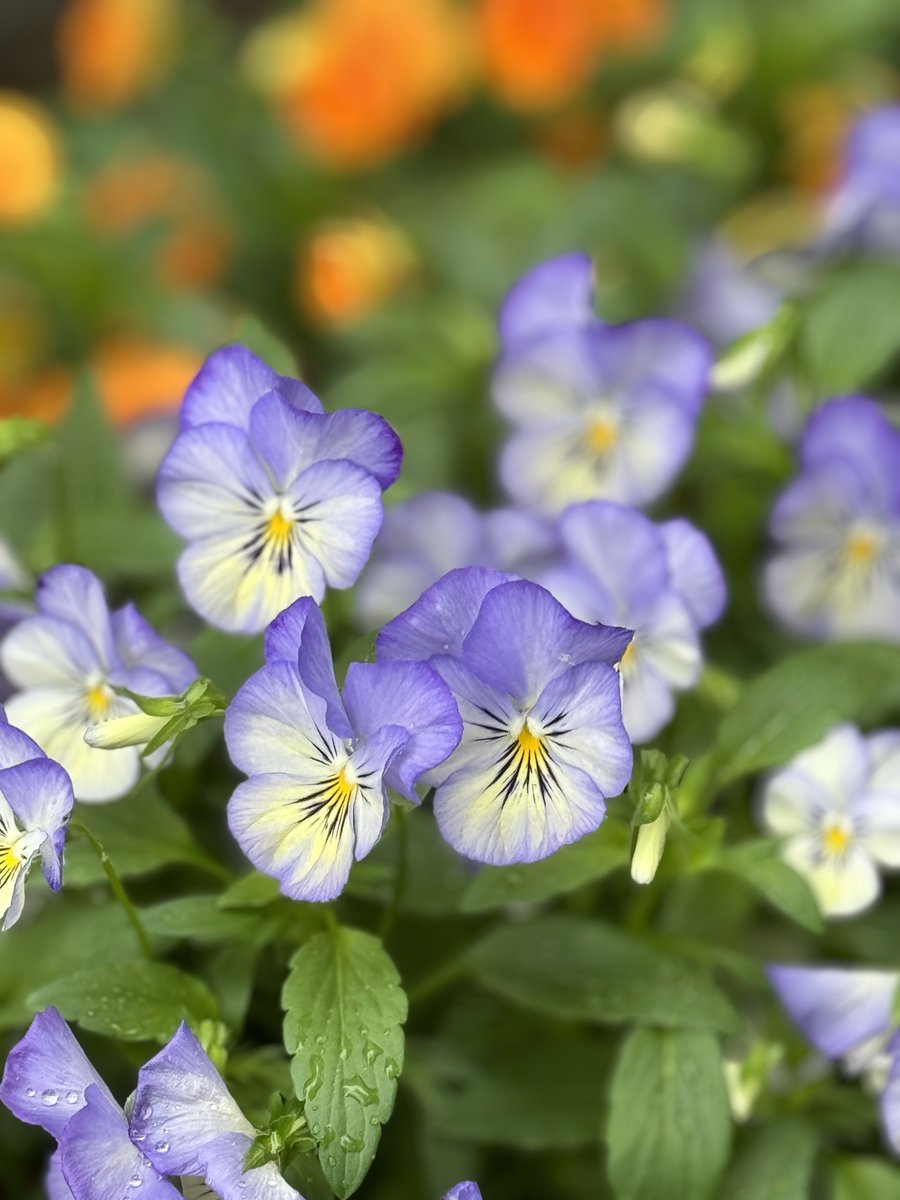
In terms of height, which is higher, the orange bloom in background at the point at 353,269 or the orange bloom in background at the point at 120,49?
the orange bloom in background at the point at 120,49

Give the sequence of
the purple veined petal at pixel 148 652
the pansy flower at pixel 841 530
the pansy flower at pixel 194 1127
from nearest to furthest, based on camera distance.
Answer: the pansy flower at pixel 194 1127, the purple veined petal at pixel 148 652, the pansy flower at pixel 841 530

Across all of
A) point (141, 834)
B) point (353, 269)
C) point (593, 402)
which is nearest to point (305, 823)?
point (141, 834)

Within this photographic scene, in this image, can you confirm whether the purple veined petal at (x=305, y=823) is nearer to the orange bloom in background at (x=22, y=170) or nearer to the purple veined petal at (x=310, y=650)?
the purple veined petal at (x=310, y=650)

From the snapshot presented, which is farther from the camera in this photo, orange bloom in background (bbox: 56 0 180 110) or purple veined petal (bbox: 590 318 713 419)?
orange bloom in background (bbox: 56 0 180 110)

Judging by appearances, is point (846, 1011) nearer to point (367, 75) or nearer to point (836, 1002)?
point (836, 1002)

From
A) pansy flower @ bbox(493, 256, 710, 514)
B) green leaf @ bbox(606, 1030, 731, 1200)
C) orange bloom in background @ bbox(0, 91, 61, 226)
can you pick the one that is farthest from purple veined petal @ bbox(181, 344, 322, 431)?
orange bloom in background @ bbox(0, 91, 61, 226)

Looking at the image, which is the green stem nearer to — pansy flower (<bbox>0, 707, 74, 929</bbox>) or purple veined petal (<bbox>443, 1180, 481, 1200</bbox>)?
pansy flower (<bbox>0, 707, 74, 929</bbox>)

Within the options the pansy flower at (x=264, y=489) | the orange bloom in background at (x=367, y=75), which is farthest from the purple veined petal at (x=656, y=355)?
the orange bloom in background at (x=367, y=75)
